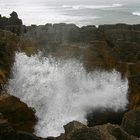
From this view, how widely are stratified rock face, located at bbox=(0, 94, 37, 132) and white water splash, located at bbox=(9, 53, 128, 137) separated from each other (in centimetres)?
81

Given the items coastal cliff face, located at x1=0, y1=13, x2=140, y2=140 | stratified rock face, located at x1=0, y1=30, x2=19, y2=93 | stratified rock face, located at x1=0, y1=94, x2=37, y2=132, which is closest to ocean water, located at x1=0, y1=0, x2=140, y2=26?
coastal cliff face, located at x1=0, y1=13, x2=140, y2=140

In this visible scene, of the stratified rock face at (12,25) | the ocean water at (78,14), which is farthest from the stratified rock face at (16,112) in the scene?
the ocean water at (78,14)

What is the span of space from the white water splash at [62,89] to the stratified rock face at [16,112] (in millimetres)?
814

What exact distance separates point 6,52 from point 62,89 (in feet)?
7.07

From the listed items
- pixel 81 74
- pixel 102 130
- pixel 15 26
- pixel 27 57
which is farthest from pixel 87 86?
pixel 102 130

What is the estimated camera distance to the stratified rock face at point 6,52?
13.1 metres

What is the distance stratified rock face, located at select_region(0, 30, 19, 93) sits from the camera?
13.1m

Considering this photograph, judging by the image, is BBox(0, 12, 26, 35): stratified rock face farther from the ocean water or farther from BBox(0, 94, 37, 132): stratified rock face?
the ocean water

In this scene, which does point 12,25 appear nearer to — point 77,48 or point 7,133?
point 77,48

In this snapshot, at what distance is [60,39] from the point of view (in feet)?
50.5

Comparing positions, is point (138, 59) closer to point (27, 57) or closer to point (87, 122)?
point (87, 122)

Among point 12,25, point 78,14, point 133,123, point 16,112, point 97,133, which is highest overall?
point 12,25

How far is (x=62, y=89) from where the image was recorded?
13742 mm

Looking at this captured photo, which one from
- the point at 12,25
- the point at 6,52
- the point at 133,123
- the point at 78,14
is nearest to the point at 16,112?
the point at 6,52
